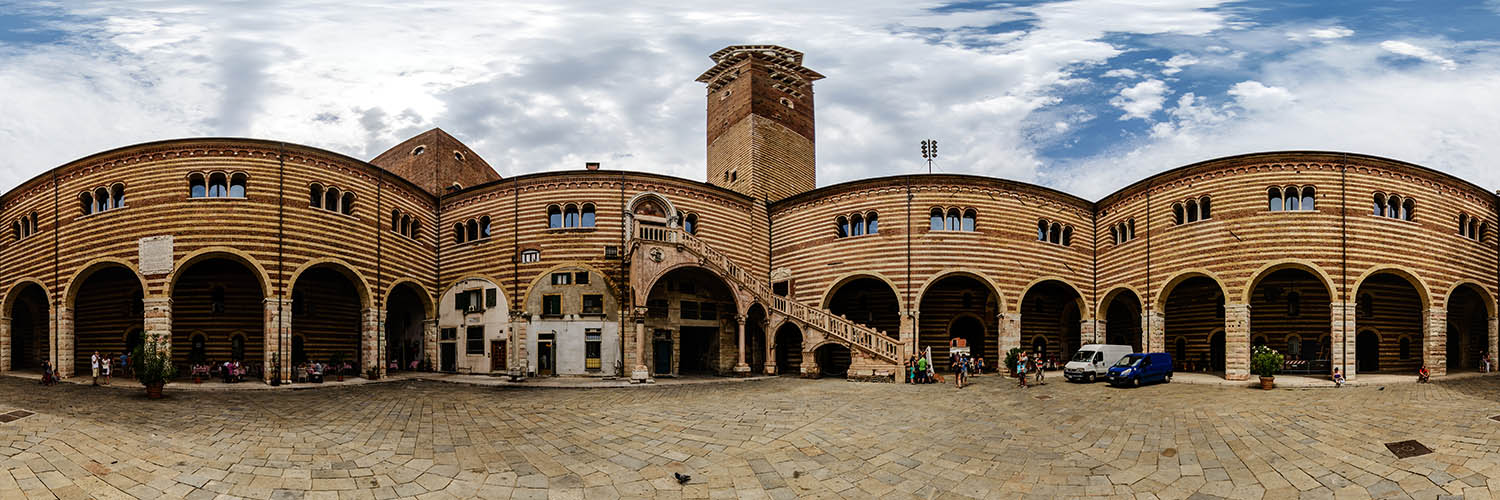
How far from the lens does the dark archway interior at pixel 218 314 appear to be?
99.6 feet

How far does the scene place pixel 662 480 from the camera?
12633mm

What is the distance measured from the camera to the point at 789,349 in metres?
37.6

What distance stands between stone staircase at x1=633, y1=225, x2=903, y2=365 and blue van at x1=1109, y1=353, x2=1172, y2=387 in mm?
8003

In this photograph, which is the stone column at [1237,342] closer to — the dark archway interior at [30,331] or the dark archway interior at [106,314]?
the dark archway interior at [106,314]

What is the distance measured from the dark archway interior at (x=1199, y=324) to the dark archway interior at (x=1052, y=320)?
449 cm

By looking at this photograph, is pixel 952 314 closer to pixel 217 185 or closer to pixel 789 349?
pixel 789 349

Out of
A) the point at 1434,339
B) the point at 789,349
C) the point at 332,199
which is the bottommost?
the point at 789,349

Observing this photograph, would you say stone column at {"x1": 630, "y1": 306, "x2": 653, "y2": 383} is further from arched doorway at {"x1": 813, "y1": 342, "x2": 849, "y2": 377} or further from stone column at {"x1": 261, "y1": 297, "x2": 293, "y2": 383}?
stone column at {"x1": 261, "y1": 297, "x2": 293, "y2": 383}

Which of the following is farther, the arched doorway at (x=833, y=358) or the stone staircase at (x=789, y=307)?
the arched doorway at (x=833, y=358)

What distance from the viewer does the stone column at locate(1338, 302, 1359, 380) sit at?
26.7 m

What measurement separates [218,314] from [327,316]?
403cm

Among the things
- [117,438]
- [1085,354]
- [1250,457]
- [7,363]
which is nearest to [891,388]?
[1085,354]

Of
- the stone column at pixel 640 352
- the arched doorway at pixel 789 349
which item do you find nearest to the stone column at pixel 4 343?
the stone column at pixel 640 352

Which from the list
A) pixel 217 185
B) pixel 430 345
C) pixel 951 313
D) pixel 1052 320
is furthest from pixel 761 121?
pixel 217 185
